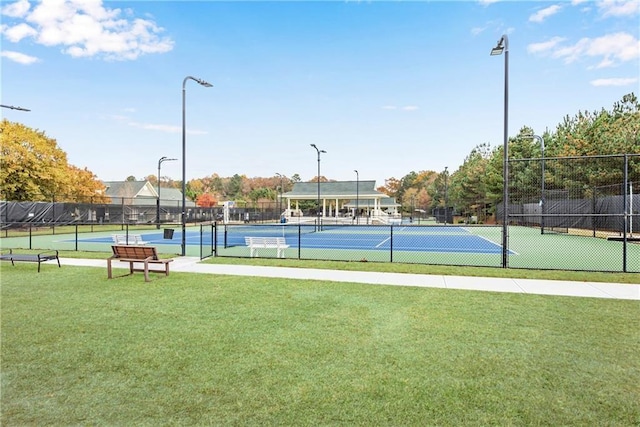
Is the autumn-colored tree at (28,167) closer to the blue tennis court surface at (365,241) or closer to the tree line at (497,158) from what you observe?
the tree line at (497,158)

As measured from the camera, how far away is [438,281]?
919 centimetres

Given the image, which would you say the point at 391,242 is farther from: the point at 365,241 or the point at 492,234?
the point at 492,234

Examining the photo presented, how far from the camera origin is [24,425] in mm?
3029

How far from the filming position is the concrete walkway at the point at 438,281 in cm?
805

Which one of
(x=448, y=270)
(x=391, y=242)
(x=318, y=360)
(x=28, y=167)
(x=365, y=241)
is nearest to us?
(x=318, y=360)

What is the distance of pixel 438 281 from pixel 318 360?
5.65 metres

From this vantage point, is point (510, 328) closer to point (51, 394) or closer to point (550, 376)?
point (550, 376)

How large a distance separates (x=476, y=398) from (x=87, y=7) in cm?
1759

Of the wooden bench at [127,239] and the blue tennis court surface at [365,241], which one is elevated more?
the wooden bench at [127,239]

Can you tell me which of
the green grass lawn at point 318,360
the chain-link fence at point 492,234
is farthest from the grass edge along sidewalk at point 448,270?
the green grass lawn at point 318,360

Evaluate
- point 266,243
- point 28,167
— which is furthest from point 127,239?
point 28,167

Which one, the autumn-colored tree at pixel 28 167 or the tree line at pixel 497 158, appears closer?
the tree line at pixel 497 158

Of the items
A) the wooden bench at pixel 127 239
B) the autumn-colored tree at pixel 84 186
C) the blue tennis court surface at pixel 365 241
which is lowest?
the blue tennis court surface at pixel 365 241

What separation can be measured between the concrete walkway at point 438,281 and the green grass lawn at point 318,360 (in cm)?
79
